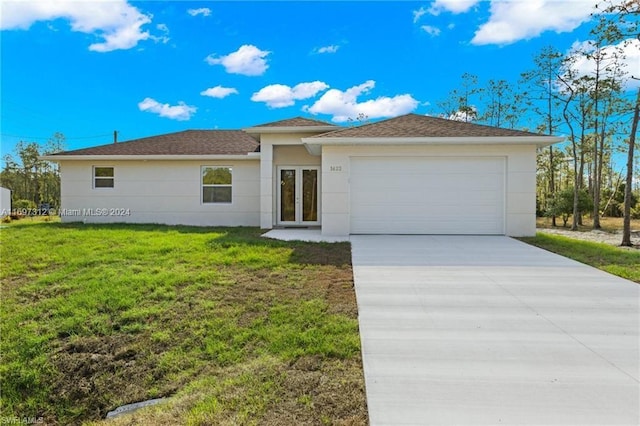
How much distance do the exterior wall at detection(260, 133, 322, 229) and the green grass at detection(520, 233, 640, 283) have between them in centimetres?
786

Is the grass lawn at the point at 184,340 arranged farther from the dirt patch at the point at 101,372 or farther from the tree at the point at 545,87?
the tree at the point at 545,87

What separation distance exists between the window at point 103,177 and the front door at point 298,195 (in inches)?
280

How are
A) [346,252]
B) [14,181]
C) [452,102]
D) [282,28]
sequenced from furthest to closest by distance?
[14,181]
[452,102]
[282,28]
[346,252]

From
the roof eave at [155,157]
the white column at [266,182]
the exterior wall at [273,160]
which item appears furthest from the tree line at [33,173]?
the white column at [266,182]

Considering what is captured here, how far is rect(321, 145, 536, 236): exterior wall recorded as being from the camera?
10.5 metres

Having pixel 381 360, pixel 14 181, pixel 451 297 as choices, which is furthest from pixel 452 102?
pixel 14 181

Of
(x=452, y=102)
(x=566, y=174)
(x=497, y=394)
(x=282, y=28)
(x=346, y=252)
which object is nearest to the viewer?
(x=497, y=394)

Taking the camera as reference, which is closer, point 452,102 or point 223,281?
point 223,281

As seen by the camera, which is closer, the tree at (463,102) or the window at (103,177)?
the window at (103,177)

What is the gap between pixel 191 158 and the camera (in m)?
13.7

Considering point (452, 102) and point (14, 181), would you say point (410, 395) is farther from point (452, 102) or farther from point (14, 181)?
point (14, 181)

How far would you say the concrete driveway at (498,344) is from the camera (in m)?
2.62

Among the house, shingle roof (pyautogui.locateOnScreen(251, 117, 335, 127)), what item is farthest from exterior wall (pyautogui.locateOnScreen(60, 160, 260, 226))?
shingle roof (pyautogui.locateOnScreen(251, 117, 335, 127))

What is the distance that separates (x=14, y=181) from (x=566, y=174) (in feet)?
149
